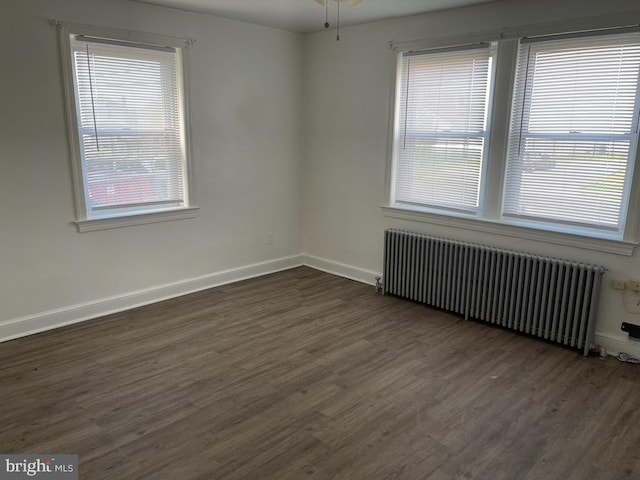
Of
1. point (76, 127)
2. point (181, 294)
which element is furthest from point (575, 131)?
point (76, 127)

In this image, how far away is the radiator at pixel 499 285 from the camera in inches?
138

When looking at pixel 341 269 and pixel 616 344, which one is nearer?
pixel 616 344

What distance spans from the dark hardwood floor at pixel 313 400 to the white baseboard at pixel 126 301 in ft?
0.39

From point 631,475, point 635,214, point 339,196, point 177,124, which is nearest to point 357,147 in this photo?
point 339,196

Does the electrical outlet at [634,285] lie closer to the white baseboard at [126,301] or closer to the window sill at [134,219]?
the white baseboard at [126,301]

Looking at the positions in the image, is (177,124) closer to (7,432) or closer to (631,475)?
(7,432)

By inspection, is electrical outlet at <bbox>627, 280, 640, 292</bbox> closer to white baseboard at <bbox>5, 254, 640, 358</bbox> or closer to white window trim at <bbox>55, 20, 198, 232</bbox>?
white baseboard at <bbox>5, 254, 640, 358</bbox>

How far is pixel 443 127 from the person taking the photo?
4.27m

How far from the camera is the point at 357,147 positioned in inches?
194

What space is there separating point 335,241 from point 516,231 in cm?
205

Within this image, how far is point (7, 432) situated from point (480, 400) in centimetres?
267

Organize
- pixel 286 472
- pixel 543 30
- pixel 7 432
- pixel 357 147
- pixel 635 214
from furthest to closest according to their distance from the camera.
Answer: pixel 357 147 → pixel 543 30 → pixel 635 214 → pixel 7 432 → pixel 286 472

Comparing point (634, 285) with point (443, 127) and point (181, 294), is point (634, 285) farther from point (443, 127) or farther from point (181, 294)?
point (181, 294)

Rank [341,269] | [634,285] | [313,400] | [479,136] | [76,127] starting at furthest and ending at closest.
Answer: [341,269] → [479,136] → [76,127] → [634,285] → [313,400]
